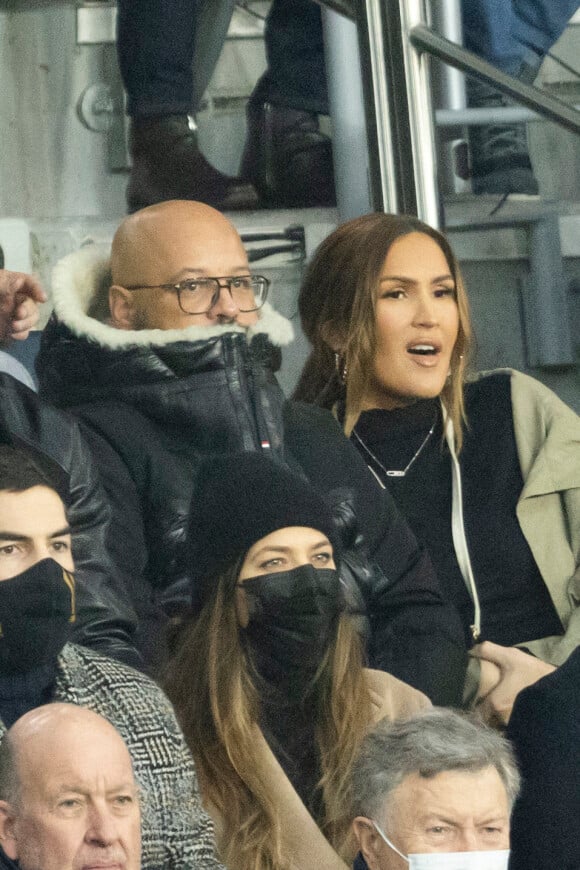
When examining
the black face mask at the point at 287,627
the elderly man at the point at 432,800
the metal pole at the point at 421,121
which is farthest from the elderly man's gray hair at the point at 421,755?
the metal pole at the point at 421,121

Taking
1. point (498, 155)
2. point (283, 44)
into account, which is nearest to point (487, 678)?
point (498, 155)

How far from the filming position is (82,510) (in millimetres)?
3859

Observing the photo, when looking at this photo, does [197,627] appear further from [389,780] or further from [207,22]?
[207,22]

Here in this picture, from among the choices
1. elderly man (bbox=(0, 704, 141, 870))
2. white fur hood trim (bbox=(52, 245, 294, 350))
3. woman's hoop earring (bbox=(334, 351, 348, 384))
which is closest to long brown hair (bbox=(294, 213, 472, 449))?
woman's hoop earring (bbox=(334, 351, 348, 384))

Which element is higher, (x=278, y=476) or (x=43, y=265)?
(x=43, y=265)

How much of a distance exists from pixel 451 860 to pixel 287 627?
1.63ft

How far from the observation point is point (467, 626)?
14.5ft

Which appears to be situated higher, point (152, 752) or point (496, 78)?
point (496, 78)

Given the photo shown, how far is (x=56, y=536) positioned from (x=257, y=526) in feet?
1.49

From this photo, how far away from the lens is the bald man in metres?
4.10

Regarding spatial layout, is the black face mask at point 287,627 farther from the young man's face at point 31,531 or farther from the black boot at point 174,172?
the black boot at point 174,172

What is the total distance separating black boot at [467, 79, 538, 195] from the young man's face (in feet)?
6.90

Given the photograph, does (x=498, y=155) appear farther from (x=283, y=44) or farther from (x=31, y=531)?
(x=31, y=531)

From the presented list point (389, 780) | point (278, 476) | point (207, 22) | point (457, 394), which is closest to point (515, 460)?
point (457, 394)
